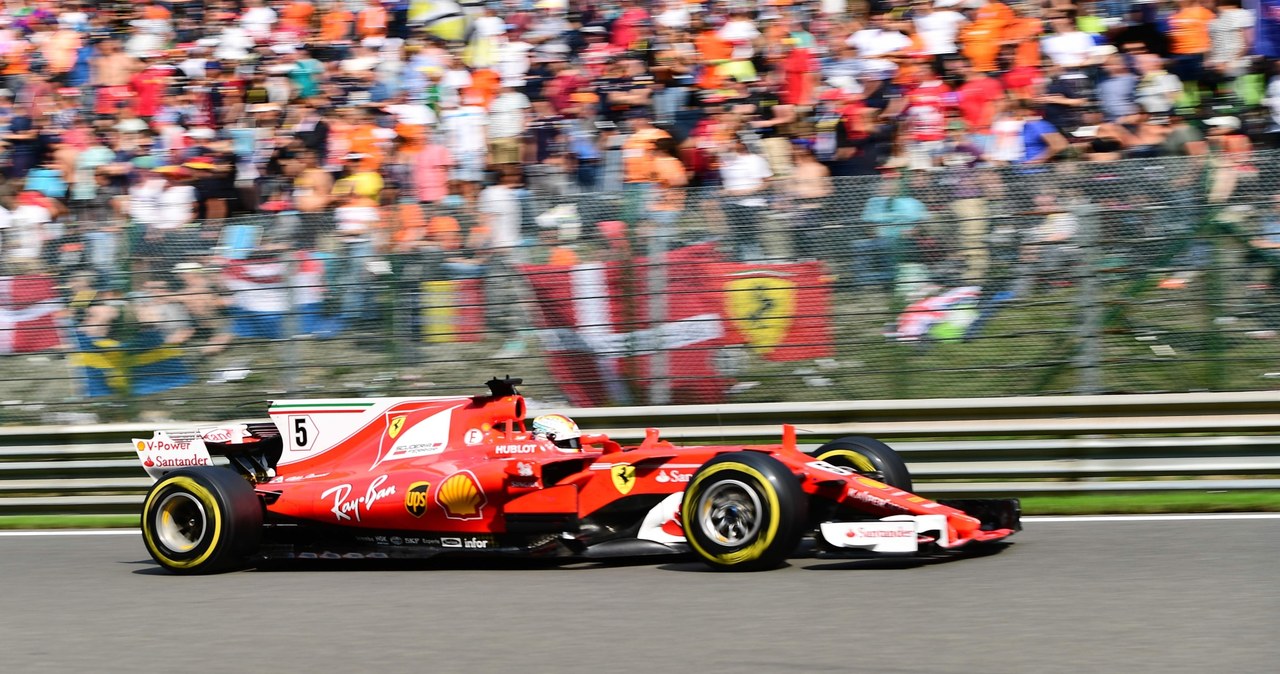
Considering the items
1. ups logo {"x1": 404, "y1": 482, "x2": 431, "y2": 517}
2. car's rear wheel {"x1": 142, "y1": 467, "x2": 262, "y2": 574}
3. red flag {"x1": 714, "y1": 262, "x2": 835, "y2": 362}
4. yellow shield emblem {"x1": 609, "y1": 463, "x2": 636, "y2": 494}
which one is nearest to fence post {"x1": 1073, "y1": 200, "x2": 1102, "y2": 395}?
red flag {"x1": 714, "y1": 262, "x2": 835, "y2": 362}

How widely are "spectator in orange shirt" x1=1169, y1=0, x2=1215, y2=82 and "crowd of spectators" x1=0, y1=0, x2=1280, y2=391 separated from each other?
18 millimetres

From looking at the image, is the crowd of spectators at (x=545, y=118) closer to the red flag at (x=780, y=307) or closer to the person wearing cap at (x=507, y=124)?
the person wearing cap at (x=507, y=124)

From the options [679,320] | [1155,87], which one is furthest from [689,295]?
[1155,87]

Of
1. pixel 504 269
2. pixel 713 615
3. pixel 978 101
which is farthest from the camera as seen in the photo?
pixel 978 101

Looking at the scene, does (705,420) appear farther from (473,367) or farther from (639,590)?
(639,590)

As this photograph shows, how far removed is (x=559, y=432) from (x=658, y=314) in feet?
7.50

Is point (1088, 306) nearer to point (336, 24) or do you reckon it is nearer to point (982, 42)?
point (982, 42)

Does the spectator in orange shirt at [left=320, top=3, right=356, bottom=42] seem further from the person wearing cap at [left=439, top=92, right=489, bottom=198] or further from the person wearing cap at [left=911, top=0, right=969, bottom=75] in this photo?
the person wearing cap at [left=911, top=0, right=969, bottom=75]

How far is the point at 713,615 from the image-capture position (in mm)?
5746

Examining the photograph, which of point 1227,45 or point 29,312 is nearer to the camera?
point 1227,45

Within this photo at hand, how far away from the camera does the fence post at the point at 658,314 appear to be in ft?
31.9

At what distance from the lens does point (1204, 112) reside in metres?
10.2

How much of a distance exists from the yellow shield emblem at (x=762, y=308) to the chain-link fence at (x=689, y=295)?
15mm

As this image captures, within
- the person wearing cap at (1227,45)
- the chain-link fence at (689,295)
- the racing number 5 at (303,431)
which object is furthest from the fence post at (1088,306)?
the racing number 5 at (303,431)
